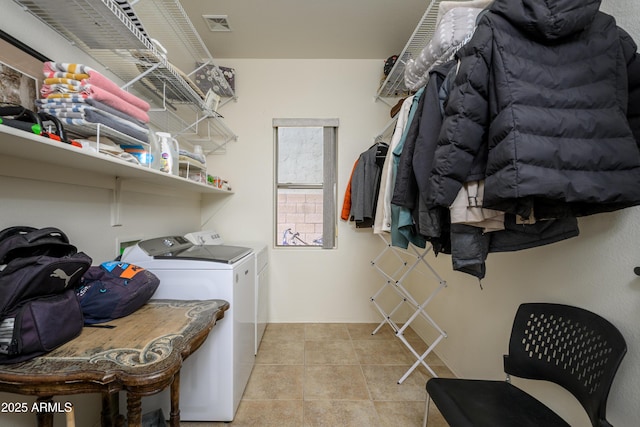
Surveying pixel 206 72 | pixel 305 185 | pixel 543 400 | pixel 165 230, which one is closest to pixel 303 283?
pixel 305 185

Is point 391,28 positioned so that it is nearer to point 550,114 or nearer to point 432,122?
point 432,122

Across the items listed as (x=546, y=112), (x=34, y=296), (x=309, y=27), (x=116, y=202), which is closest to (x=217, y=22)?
(x=309, y=27)

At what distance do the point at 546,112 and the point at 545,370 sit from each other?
3.19ft

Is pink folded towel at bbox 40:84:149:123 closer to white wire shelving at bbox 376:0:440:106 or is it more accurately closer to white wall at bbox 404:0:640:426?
white wire shelving at bbox 376:0:440:106

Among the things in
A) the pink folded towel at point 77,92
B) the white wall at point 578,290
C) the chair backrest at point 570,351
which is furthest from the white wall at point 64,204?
the white wall at point 578,290

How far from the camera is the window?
2682 mm

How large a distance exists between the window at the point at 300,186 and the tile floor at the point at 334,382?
98 cm

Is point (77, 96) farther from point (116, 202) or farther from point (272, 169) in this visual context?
point (272, 169)

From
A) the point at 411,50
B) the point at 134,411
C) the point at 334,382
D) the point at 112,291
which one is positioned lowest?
the point at 334,382

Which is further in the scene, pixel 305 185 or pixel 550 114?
pixel 305 185

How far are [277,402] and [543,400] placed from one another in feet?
4.42

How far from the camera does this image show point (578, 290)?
97 cm

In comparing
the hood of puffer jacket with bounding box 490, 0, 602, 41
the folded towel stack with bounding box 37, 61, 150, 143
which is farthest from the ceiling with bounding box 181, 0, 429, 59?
the hood of puffer jacket with bounding box 490, 0, 602, 41

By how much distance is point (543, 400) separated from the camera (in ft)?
3.56
